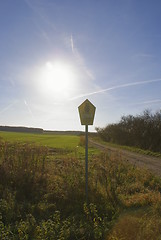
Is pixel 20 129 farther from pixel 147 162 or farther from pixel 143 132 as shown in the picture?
pixel 147 162

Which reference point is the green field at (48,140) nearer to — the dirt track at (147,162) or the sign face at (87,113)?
the dirt track at (147,162)

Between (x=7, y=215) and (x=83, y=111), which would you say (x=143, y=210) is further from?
(x=7, y=215)

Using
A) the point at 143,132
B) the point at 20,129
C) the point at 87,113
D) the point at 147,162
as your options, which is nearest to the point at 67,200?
the point at 87,113

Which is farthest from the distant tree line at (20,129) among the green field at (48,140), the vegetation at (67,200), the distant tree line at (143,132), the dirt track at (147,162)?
the vegetation at (67,200)

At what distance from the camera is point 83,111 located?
612 centimetres

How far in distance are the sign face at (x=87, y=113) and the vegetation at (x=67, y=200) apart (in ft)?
7.68

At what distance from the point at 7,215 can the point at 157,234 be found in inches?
144

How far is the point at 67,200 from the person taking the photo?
625cm

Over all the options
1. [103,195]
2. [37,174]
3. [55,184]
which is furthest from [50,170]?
[103,195]

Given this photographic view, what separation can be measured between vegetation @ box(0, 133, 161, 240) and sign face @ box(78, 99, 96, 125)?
2341 mm

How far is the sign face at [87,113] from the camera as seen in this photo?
610 centimetres

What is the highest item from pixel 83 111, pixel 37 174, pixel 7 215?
pixel 83 111

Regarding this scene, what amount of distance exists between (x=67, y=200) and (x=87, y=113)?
280 centimetres

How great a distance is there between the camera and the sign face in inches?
240
